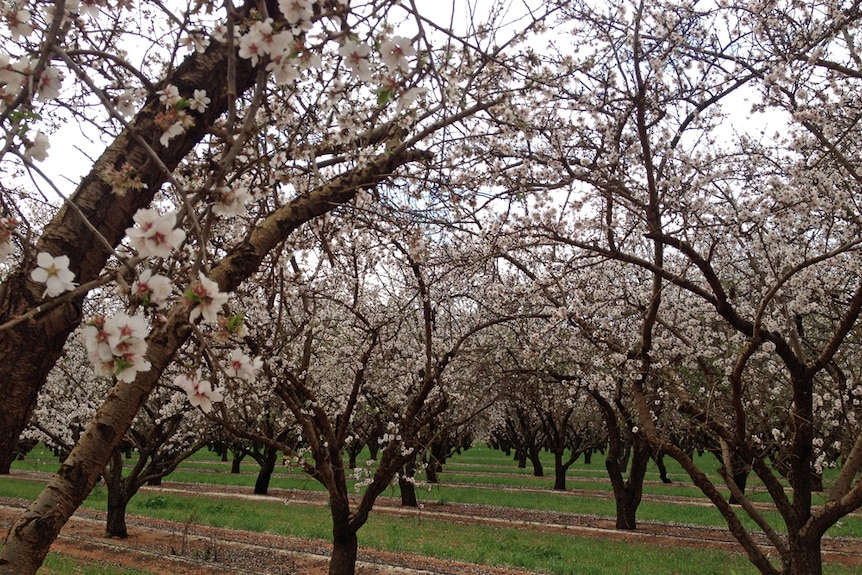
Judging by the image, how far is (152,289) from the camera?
1.50 m

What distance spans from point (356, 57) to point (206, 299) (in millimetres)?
833

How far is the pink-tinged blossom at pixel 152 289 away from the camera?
1.48 m

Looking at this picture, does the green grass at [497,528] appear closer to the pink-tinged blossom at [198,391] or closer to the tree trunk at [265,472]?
the tree trunk at [265,472]

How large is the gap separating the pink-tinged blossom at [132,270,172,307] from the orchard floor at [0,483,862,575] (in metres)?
9.21

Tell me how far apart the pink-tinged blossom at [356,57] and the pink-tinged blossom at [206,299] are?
0.76m

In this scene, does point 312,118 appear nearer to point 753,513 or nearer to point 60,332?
point 60,332

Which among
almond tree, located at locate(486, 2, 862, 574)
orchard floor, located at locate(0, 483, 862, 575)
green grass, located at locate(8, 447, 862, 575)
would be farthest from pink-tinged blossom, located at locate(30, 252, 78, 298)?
orchard floor, located at locate(0, 483, 862, 575)

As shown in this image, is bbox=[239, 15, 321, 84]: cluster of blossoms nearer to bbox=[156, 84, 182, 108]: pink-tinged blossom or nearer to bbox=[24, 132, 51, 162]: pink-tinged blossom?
bbox=[156, 84, 182, 108]: pink-tinged blossom

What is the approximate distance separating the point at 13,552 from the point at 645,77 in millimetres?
5780

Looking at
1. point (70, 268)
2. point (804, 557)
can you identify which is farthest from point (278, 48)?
point (804, 557)

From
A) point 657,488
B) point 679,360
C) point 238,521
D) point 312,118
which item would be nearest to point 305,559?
point 238,521

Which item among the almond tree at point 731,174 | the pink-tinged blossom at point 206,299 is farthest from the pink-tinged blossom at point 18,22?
the almond tree at point 731,174

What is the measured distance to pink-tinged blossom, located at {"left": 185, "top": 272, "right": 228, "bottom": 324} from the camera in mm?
1476

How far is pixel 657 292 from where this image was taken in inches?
227
